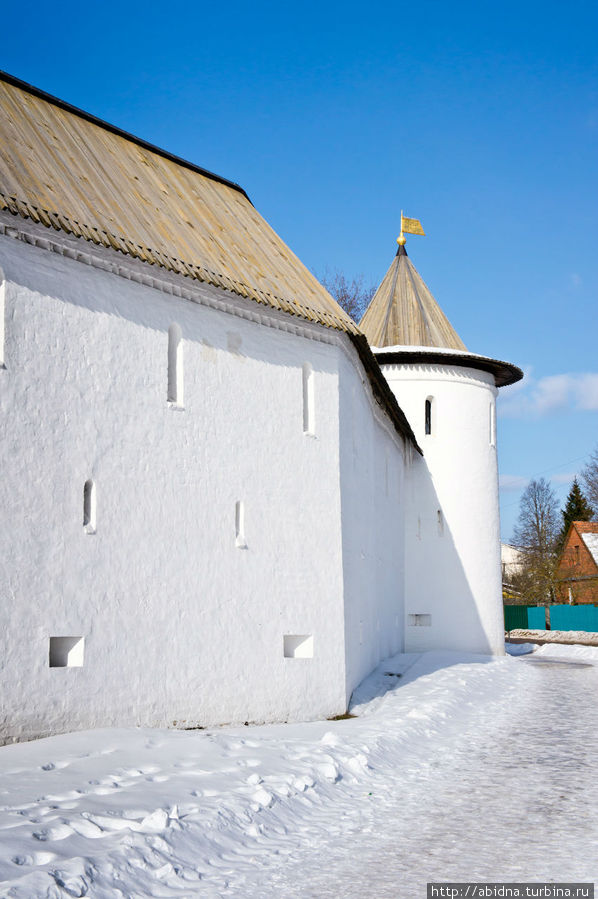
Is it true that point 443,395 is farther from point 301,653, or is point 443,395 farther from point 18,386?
point 18,386

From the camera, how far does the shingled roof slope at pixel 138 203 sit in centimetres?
895

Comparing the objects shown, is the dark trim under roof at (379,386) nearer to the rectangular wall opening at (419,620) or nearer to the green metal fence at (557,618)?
the rectangular wall opening at (419,620)

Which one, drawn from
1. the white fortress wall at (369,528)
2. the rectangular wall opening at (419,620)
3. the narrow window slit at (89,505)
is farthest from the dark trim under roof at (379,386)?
the narrow window slit at (89,505)

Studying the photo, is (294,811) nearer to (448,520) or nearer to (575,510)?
(448,520)

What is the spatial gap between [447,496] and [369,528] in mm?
7343

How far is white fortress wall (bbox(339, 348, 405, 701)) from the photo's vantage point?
1240cm

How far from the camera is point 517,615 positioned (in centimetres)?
4006

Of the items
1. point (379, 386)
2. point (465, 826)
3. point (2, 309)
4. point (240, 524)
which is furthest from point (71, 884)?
point (379, 386)

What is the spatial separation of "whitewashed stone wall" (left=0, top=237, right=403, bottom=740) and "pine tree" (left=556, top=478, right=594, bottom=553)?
50.1 m

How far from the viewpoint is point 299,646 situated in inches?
432

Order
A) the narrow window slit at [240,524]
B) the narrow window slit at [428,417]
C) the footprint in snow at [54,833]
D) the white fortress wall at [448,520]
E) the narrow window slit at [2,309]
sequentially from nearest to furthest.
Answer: the footprint in snow at [54,833] → the narrow window slit at [2,309] → the narrow window slit at [240,524] → the white fortress wall at [448,520] → the narrow window slit at [428,417]

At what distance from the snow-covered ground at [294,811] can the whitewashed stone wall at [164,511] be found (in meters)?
0.62

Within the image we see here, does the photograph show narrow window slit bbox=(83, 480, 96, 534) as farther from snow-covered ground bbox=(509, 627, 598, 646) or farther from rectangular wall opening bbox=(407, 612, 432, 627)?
snow-covered ground bbox=(509, 627, 598, 646)

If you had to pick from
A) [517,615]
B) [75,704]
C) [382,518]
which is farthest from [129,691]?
[517,615]
